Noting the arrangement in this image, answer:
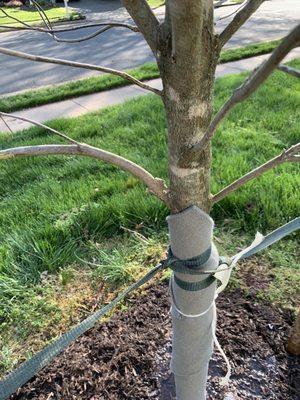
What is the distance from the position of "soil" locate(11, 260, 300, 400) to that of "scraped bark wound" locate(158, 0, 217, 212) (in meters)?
0.79

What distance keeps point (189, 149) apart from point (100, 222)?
1430 mm

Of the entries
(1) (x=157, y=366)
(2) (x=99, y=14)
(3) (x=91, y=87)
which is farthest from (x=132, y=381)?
(2) (x=99, y=14)

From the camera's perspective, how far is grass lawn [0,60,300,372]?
1.70 m

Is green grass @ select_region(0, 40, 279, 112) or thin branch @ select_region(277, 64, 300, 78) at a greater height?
thin branch @ select_region(277, 64, 300, 78)

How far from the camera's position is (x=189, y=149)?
2.52 ft

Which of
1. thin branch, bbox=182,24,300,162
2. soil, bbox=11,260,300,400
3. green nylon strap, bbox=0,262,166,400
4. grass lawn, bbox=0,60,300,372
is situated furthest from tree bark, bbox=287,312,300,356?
thin branch, bbox=182,24,300,162

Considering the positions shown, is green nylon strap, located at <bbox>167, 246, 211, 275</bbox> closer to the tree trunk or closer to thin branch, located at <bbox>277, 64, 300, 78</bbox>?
the tree trunk

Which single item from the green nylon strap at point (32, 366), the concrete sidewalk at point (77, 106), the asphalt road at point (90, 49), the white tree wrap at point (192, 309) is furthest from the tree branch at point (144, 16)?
the asphalt road at point (90, 49)

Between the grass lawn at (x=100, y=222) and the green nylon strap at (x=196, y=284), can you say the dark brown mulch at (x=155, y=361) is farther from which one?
the green nylon strap at (x=196, y=284)

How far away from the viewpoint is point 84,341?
1.53 m

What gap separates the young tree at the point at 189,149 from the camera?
2.13ft

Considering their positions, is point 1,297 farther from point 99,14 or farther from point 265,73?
point 99,14

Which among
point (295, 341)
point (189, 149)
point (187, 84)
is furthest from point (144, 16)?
point (295, 341)

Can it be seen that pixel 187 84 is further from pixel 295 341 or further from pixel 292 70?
pixel 295 341
